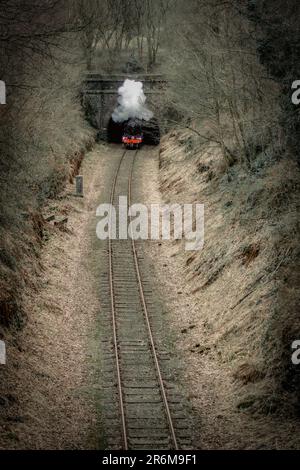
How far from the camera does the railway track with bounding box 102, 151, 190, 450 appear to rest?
11.3m

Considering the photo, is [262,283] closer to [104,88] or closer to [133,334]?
[133,334]

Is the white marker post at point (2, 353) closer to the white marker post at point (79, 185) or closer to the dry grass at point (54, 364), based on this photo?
the dry grass at point (54, 364)

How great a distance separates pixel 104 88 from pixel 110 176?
55.5 ft

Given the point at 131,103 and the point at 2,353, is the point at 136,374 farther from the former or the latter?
the point at 131,103

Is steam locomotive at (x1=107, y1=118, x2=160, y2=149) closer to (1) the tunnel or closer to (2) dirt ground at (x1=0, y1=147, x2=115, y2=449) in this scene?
(1) the tunnel

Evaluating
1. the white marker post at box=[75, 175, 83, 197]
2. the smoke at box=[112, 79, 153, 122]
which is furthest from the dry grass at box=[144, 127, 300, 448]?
the smoke at box=[112, 79, 153, 122]

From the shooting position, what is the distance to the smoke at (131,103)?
154 ft

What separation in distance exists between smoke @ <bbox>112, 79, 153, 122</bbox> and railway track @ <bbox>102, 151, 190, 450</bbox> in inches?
1172

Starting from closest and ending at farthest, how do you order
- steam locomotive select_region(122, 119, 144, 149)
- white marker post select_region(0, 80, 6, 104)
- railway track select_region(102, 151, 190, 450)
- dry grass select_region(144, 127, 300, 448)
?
railway track select_region(102, 151, 190, 450), dry grass select_region(144, 127, 300, 448), white marker post select_region(0, 80, 6, 104), steam locomotive select_region(122, 119, 144, 149)

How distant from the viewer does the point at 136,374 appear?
13.6 m

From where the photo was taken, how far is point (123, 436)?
1111 centimetres

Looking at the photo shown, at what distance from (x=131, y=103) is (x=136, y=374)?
3764 centimetres

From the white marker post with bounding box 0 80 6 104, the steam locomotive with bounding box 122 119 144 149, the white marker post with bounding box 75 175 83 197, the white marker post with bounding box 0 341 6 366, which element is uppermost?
the white marker post with bounding box 0 80 6 104
